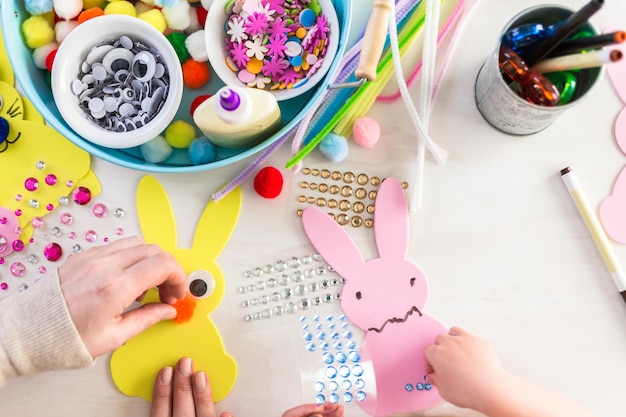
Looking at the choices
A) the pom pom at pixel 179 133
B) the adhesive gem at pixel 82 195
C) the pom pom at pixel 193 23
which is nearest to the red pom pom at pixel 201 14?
the pom pom at pixel 193 23

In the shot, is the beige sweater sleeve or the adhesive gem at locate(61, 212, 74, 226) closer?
A: the beige sweater sleeve

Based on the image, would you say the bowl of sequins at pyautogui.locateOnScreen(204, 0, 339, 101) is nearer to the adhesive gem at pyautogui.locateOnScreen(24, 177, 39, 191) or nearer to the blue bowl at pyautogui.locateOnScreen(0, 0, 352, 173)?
the blue bowl at pyautogui.locateOnScreen(0, 0, 352, 173)

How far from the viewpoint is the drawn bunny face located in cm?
56

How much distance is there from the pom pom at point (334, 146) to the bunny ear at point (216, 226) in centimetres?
11

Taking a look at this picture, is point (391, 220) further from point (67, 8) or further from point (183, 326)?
point (67, 8)

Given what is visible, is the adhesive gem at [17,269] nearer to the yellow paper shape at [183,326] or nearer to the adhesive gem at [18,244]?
the adhesive gem at [18,244]

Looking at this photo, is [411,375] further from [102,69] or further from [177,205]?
[102,69]

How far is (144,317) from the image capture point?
519 mm

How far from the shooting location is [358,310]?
22.2 inches

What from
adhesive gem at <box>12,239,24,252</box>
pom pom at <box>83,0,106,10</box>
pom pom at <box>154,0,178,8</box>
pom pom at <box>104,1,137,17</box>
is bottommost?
adhesive gem at <box>12,239,24,252</box>

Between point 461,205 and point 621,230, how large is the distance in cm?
17

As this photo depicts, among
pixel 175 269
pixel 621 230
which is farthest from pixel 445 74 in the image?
pixel 175 269

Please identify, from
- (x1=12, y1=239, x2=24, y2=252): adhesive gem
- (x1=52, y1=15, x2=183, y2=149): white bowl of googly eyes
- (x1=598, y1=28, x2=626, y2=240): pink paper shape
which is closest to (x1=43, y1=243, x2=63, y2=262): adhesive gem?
(x1=12, y1=239, x2=24, y2=252): adhesive gem

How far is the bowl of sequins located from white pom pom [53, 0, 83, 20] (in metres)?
0.14
